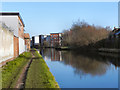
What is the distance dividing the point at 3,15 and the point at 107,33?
27.9 meters

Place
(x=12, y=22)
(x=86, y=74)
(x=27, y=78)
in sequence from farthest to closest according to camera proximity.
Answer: (x=12, y=22) < (x=86, y=74) < (x=27, y=78)

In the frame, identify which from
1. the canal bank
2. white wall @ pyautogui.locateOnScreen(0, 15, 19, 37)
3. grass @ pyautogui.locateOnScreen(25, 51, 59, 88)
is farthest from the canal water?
white wall @ pyautogui.locateOnScreen(0, 15, 19, 37)

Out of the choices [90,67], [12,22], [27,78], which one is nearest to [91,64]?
[90,67]

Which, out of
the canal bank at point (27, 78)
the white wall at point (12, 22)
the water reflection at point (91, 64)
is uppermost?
the white wall at point (12, 22)

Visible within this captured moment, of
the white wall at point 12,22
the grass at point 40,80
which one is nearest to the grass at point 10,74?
the grass at point 40,80

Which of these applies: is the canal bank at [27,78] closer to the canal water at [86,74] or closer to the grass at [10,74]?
the grass at [10,74]

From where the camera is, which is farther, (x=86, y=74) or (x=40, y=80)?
(x=86, y=74)

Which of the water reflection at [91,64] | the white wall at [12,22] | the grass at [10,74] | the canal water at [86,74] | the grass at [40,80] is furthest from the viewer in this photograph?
the white wall at [12,22]

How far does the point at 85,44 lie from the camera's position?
41188 mm

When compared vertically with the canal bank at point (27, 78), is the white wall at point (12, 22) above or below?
above

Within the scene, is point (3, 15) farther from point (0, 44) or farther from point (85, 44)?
point (85, 44)

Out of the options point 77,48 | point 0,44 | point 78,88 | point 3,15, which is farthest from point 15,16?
point 77,48

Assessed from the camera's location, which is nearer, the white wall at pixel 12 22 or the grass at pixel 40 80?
the grass at pixel 40 80

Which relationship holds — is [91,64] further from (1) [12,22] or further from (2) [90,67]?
(1) [12,22]
